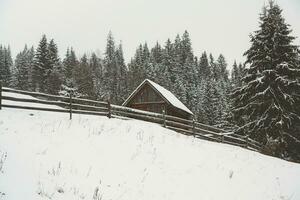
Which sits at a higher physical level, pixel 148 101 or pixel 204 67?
pixel 204 67

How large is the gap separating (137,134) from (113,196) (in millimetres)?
7236

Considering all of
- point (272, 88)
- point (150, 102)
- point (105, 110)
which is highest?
point (272, 88)

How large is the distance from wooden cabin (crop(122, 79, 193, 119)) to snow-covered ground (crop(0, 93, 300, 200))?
14691 mm

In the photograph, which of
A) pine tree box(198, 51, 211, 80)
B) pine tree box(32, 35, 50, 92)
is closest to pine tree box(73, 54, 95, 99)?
pine tree box(32, 35, 50, 92)

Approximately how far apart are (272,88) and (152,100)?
12.3m

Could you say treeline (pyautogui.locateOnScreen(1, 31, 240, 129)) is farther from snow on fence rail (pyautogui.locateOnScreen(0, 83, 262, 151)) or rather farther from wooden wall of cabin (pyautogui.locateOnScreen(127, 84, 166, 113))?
snow on fence rail (pyautogui.locateOnScreen(0, 83, 262, 151))

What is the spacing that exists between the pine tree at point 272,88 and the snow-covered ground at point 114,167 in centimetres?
832

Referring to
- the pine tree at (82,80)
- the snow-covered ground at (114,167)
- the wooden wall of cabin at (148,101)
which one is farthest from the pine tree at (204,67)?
the snow-covered ground at (114,167)

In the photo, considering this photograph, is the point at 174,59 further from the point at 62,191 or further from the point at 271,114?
the point at 62,191

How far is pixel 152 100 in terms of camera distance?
32125mm

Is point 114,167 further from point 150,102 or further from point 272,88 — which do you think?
point 150,102

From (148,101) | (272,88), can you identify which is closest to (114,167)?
(272,88)

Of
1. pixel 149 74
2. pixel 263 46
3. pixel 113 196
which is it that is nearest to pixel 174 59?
pixel 149 74

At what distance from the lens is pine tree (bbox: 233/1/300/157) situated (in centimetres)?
2438
